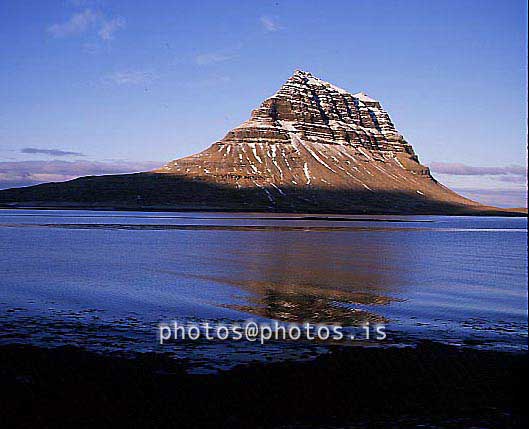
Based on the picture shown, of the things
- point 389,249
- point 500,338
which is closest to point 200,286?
point 500,338

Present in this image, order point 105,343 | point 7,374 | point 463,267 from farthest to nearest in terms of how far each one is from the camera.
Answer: point 463,267 < point 105,343 < point 7,374

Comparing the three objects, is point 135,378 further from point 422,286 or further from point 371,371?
point 422,286

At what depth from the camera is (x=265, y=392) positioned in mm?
12680

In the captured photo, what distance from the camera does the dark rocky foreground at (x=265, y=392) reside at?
11336 millimetres

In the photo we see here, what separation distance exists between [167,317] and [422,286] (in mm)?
14328

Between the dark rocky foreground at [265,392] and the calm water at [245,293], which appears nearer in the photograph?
the dark rocky foreground at [265,392]

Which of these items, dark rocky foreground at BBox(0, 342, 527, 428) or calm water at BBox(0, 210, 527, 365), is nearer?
dark rocky foreground at BBox(0, 342, 527, 428)

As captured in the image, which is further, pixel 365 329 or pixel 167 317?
pixel 167 317

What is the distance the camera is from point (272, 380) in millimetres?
13297

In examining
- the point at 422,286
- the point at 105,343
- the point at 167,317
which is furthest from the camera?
the point at 422,286

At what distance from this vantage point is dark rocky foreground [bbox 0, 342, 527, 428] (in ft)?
37.2

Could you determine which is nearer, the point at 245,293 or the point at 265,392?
the point at 265,392

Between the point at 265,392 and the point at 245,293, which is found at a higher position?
the point at 245,293

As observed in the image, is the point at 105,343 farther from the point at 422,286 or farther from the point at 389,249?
the point at 389,249
